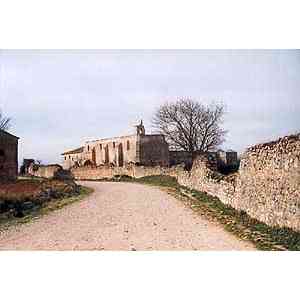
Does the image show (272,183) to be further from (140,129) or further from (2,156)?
(2,156)

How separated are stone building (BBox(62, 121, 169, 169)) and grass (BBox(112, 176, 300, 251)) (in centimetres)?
72

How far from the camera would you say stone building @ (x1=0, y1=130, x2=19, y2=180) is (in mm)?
6602

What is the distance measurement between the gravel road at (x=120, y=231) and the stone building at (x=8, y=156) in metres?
0.63

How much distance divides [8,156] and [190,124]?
2.13 metres

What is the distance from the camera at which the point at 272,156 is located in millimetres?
6613

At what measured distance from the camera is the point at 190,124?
6992 mm

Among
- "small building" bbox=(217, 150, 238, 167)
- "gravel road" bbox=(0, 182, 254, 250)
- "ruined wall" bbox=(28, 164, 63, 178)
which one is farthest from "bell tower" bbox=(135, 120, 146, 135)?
"ruined wall" bbox=(28, 164, 63, 178)

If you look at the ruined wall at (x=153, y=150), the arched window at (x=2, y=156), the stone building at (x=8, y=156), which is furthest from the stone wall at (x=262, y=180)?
the arched window at (x=2, y=156)

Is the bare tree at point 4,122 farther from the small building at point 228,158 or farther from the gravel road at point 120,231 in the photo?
the small building at point 228,158

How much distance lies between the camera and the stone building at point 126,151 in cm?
705

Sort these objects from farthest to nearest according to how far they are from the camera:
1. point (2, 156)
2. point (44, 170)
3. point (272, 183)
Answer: point (44, 170)
point (2, 156)
point (272, 183)

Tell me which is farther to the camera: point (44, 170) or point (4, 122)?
point (44, 170)

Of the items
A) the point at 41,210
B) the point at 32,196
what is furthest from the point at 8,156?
the point at 41,210
